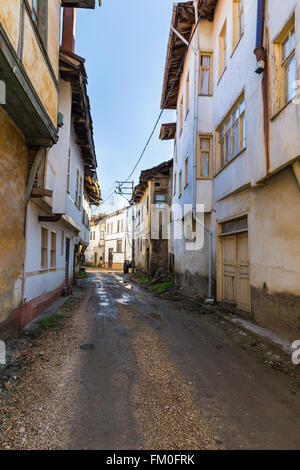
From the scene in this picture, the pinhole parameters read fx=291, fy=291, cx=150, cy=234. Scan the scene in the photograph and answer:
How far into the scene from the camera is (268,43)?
6.07m

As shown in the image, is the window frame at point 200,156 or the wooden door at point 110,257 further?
the wooden door at point 110,257

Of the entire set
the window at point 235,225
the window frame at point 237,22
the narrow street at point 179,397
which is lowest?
the narrow street at point 179,397

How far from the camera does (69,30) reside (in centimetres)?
972

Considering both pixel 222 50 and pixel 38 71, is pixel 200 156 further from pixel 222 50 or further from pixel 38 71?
pixel 38 71

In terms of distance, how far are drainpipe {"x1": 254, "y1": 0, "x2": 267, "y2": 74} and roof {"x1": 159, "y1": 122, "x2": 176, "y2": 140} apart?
437 inches

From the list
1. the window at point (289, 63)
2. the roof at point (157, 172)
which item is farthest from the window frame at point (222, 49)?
the roof at point (157, 172)

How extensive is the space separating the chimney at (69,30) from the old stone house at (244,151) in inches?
160

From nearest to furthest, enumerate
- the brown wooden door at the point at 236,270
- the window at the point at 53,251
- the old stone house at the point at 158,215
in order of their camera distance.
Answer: the brown wooden door at the point at 236,270
the window at the point at 53,251
the old stone house at the point at 158,215

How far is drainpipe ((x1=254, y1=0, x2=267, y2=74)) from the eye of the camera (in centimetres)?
612

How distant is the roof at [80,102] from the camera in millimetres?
7602

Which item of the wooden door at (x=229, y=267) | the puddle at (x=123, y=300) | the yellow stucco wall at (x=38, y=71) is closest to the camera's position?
the yellow stucco wall at (x=38, y=71)

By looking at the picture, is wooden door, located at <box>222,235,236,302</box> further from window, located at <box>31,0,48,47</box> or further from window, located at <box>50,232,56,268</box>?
window, located at <box>31,0,48,47</box>

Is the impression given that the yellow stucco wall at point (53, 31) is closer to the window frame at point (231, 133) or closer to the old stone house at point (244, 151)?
the old stone house at point (244, 151)
